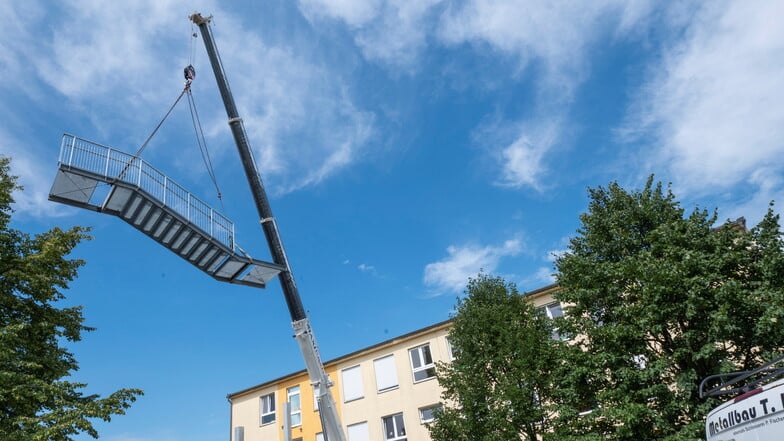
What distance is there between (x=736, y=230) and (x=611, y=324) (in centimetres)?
440

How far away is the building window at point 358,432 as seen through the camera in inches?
1140

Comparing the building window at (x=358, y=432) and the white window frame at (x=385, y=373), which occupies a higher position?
the white window frame at (x=385, y=373)

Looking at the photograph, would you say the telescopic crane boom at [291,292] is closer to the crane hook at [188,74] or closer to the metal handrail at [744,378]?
the crane hook at [188,74]

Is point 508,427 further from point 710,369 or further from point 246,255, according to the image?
point 246,255

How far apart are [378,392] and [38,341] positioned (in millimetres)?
17580

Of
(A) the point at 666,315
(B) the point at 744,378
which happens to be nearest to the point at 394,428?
(A) the point at 666,315

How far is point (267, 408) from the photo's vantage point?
111ft

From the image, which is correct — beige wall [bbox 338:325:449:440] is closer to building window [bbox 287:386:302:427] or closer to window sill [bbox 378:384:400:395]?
window sill [bbox 378:384:400:395]

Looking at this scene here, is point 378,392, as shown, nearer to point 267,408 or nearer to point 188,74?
point 267,408

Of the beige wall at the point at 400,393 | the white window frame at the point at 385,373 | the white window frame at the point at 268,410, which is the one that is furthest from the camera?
the white window frame at the point at 268,410

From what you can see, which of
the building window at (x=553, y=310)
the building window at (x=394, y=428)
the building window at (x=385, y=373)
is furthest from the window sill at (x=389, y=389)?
the building window at (x=553, y=310)

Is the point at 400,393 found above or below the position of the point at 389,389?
below

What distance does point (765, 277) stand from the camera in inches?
524

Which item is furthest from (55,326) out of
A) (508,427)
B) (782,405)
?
(782,405)
